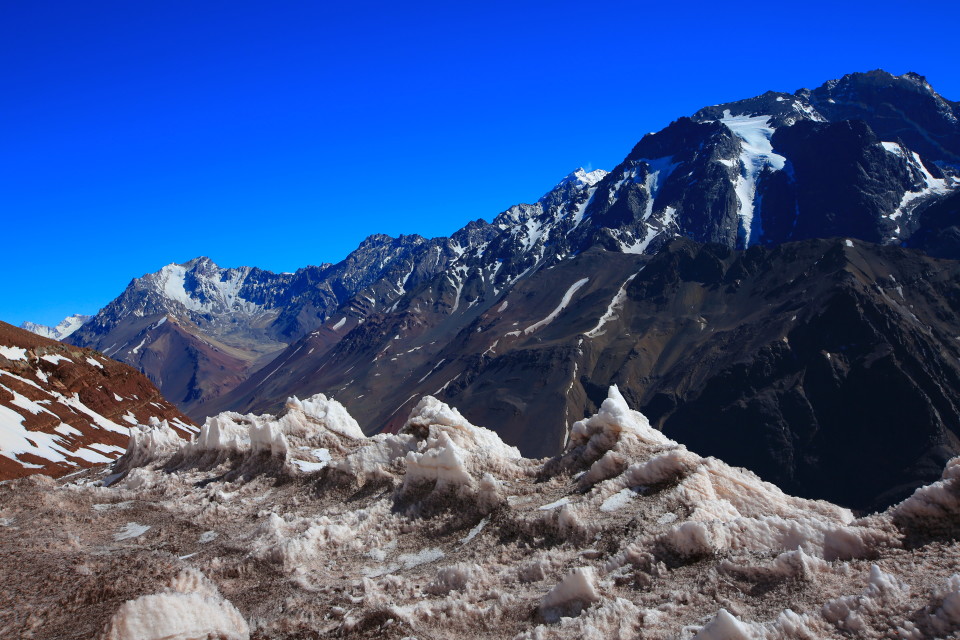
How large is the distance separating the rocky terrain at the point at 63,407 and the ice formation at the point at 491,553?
31.9 metres

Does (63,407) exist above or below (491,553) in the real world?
above

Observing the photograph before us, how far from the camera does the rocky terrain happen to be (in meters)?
56.0

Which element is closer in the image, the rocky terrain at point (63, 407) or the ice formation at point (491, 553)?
the ice formation at point (491, 553)

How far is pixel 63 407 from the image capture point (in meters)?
72.8

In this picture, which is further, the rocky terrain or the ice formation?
the rocky terrain

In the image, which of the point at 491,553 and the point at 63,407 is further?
the point at 63,407

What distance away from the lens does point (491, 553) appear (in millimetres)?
12250

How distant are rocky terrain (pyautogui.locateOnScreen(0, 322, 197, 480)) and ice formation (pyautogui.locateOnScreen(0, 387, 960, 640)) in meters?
31.9

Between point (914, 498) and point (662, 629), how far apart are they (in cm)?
386

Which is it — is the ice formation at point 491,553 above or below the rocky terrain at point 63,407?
below

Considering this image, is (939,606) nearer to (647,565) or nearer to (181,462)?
(647,565)

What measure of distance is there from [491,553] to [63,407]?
74472 millimetres

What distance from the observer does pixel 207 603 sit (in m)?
10.2

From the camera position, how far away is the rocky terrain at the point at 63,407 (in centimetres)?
5603
